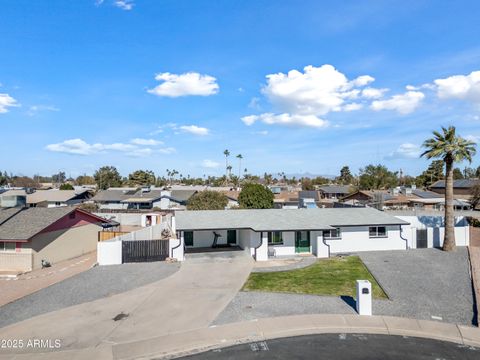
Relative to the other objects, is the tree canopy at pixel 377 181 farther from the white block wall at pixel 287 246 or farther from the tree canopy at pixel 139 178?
the white block wall at pixel 287 246

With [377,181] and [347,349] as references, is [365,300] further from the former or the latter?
[377,181]

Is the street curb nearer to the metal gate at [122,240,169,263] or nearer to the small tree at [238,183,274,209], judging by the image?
the metal gate at [122,240,169,263]

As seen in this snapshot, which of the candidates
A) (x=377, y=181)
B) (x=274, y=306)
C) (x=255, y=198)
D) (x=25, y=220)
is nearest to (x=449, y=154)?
(x=274, y=306)

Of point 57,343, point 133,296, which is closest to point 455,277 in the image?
point 133,296

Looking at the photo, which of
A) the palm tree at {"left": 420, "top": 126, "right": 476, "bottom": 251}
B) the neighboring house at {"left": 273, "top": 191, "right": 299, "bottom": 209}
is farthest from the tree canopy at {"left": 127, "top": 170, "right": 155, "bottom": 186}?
the palm tree at {"left": 420, "top": 126, "right": 476, "bottom": 251}

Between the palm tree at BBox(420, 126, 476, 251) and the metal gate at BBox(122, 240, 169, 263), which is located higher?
the palm tree at BBox(420, 126, 476, 251)

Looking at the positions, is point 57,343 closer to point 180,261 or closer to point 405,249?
point 180,261
